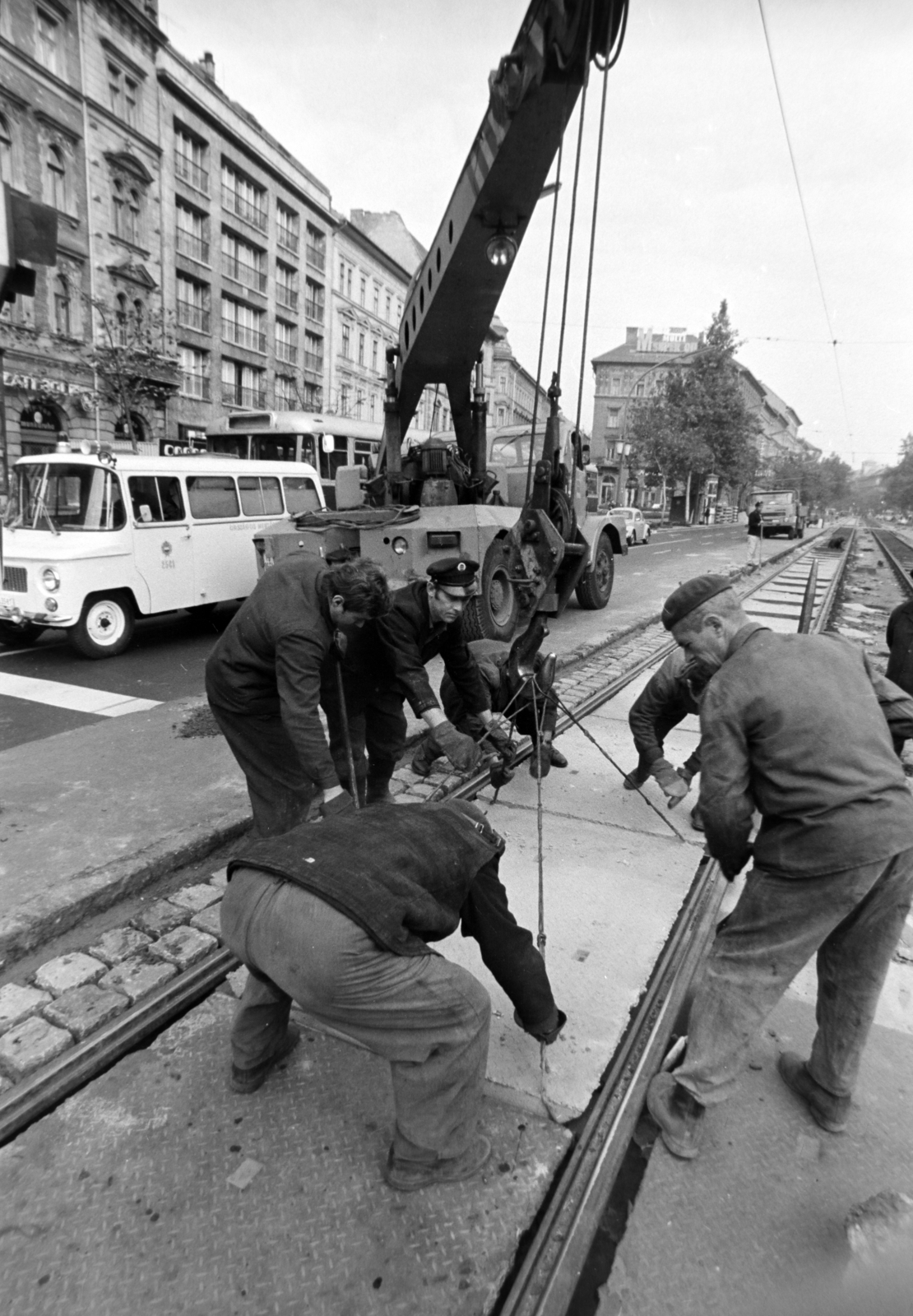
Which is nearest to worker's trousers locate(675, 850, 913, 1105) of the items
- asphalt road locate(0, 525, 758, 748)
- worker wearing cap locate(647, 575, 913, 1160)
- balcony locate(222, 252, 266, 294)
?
worker wearing cap locate(647, 575, 913, 1160)

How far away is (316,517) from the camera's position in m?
8.78

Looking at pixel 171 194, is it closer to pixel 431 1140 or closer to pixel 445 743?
pixel 445 743

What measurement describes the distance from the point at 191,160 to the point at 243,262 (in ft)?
14.0

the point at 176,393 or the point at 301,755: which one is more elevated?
the point at 176,393

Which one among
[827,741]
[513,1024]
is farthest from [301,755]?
[827,741]

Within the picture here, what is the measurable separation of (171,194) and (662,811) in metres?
31.9

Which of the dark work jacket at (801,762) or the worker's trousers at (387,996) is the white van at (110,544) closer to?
the worker's trousers at (387,996)

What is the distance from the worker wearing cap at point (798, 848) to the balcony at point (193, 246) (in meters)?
32.6

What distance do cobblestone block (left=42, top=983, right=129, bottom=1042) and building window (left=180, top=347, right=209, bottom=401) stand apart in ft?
97.6

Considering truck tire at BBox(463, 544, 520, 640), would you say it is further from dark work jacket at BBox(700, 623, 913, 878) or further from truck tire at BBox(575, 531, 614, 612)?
dark work jacket at BBox(700, 623, 913, 878)

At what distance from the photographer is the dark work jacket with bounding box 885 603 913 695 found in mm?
5129

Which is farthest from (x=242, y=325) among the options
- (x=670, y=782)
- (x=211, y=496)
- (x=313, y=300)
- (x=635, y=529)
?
(x=670, y=782)

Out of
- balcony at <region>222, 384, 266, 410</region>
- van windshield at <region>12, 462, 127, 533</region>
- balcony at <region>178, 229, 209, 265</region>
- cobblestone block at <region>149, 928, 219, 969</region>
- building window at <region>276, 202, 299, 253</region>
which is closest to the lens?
cobblestone block at <region>149, 928, 219, 969</region>

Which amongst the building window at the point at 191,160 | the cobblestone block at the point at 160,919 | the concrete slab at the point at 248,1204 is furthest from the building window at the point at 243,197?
the concrete slab at the point at 248,1204
